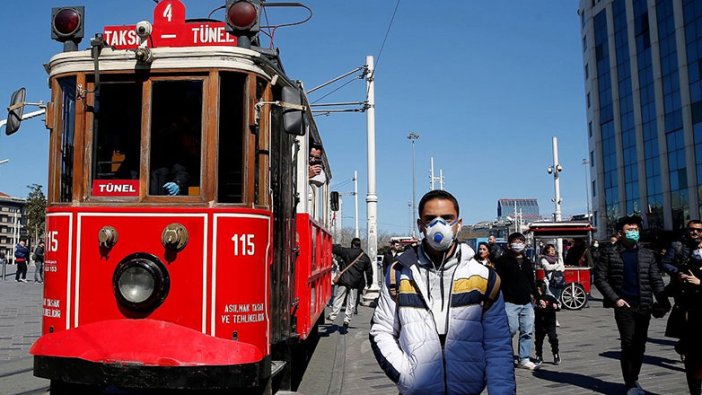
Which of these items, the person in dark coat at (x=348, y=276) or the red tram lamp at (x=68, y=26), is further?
the person in dark coat at (x=348, y=276)

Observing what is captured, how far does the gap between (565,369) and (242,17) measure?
20.3 feet

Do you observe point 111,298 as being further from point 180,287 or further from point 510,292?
point 510,292

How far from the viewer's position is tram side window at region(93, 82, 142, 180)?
5.36 meters

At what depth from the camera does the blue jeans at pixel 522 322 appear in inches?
342

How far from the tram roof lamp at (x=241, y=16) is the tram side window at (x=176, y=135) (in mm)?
559

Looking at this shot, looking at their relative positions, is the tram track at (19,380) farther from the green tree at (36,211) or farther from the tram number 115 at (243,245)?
the green tree at (36,211)

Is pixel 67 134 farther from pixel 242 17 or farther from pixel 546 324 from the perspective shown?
pixel 546 324

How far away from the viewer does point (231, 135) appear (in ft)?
17.6

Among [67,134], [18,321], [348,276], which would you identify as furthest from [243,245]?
[18,321]

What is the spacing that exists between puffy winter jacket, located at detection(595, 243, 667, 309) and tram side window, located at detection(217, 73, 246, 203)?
3995 millimetres

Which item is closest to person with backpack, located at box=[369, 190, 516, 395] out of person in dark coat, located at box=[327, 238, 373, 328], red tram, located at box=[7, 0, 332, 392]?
red tram, located at box=[7, 0, 332, 392]

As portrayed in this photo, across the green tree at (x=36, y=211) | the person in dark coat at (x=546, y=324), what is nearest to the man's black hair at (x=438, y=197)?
the person in dark coat at (x=546, y=324)

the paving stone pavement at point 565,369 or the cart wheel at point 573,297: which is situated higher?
the cart wheel at point 573,297

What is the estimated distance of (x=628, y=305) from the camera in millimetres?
6734
